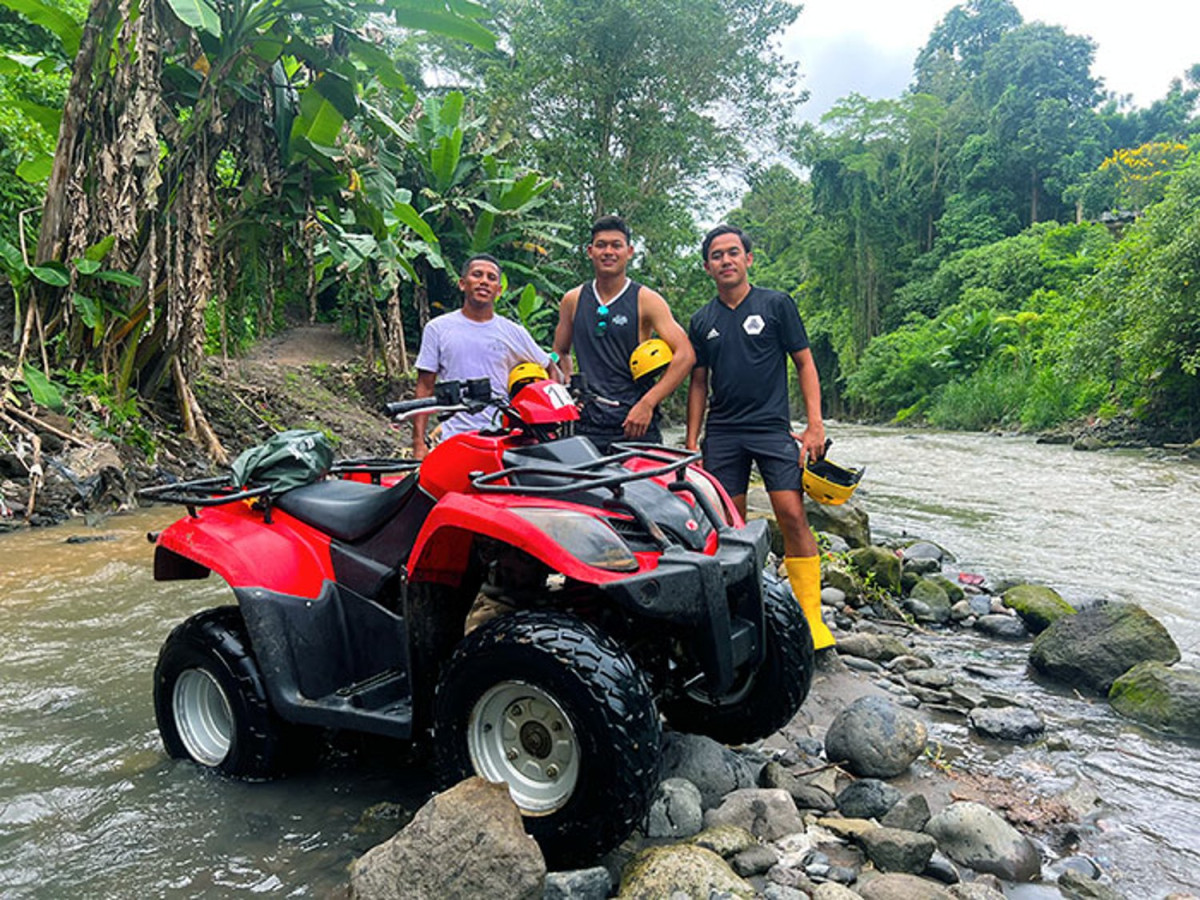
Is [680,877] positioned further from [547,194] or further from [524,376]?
[547,194]

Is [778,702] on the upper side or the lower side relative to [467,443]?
lower

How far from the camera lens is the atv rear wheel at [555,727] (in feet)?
6.83

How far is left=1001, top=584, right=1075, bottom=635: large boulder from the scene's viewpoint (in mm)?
5332

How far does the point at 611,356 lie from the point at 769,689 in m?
1.87

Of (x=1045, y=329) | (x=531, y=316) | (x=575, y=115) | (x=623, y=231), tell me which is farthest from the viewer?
(x=1045, y=329)

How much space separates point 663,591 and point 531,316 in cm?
1463

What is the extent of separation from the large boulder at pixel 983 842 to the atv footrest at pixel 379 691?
1.67 meters

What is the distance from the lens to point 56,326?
26.1 ft

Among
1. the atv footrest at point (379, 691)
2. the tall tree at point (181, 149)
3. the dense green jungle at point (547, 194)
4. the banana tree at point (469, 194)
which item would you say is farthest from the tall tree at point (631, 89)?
the atv footrest at point (379, 691)

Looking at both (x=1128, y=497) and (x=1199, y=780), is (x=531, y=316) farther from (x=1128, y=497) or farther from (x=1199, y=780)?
(x=1199, y=780)

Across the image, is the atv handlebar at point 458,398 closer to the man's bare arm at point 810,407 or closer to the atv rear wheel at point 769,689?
the atv rear wheel at point 769,689

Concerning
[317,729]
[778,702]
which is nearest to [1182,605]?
[778,702]

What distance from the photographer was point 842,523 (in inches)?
285

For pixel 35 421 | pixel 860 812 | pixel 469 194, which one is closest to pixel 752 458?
pixel 860 812
